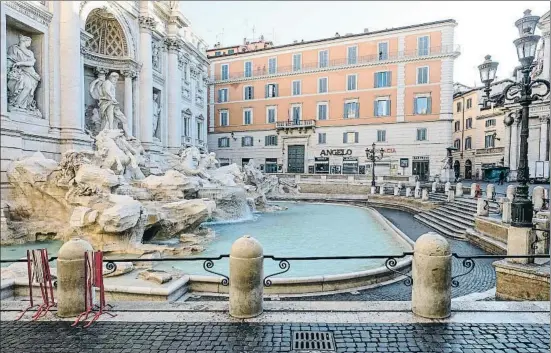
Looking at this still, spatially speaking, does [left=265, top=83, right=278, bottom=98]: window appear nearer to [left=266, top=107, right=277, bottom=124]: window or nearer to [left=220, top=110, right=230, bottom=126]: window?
[left=266, top=107, right=277, bottom=124]: window

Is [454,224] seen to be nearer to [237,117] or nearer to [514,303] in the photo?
[514,303]

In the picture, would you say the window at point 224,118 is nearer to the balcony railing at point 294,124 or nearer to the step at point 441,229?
the balcony railing at point 294,124

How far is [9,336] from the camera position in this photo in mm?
3922

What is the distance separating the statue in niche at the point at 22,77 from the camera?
1335cm

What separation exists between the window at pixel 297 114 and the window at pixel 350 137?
496 cm

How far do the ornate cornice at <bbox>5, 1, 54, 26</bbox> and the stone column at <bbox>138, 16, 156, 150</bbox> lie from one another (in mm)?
6849

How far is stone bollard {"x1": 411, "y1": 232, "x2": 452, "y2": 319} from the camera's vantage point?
4.27m

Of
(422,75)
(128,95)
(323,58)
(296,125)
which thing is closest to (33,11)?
(128,95)

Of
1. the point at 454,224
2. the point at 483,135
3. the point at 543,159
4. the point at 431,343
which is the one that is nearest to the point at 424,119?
the point at 543,159

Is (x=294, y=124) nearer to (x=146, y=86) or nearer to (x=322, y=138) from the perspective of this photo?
(x=322, y=138)

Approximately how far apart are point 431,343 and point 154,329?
296 centimetres

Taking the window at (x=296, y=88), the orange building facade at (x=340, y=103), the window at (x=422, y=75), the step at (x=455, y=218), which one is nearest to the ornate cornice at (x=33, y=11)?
the step at (x=455, y=218)

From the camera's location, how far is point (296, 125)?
37438 millimetres

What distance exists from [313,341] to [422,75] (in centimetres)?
3348
